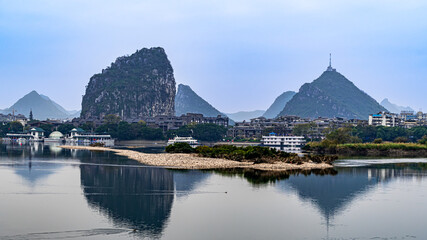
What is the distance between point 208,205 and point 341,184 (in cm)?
1777

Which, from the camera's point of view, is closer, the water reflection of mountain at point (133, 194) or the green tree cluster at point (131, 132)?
the water reflection of mountain at point (133, 194)

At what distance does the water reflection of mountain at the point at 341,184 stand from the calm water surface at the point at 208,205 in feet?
0.32

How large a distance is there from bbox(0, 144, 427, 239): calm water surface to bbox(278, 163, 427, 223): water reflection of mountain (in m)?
0.10

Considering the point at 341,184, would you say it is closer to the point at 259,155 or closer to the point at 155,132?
the point at 259,155

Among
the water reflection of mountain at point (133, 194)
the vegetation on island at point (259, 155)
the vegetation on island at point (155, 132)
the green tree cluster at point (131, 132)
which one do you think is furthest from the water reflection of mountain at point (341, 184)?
the green tree cluster at point (131, 132)

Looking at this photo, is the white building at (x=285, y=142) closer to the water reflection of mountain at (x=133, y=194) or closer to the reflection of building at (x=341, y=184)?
the reflection of building at (x=341, y=184)

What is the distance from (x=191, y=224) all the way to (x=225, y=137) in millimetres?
→ 146459

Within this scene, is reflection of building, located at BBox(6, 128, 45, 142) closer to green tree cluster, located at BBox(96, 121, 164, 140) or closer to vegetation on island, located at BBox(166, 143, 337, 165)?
green tree cluster, located at BBox(96, 121, 164, 140)

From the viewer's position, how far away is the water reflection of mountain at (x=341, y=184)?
36875 millimetres

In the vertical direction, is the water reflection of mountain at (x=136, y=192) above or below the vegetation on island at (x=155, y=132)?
below

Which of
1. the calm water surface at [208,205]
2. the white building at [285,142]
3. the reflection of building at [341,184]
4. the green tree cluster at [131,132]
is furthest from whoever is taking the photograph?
the green tree cluster at [131,132]

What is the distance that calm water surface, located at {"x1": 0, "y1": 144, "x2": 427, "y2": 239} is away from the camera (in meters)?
27.3

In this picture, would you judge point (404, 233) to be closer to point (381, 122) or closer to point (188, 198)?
point (188, 198)

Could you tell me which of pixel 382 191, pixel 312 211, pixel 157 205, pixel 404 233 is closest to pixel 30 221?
pixel 157 205
